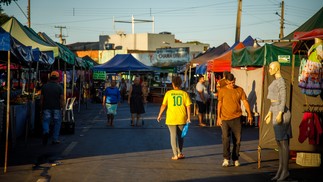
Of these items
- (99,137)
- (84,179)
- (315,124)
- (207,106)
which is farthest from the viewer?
(207,106)

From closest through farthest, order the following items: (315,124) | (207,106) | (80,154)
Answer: (315,124), (80,154), (207,106)

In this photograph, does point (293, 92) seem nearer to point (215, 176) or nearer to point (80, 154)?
point (215, 176)

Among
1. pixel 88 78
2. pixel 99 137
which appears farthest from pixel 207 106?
pixel 88 78

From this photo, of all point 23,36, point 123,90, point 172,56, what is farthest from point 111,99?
point 172,56

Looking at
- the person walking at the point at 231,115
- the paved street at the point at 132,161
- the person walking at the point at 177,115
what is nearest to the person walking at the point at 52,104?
the paved street at the point at 132,161

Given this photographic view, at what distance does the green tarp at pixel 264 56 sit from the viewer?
14135 millimetres

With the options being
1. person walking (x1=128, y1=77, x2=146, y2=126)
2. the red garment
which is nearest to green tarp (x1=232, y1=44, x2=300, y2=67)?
person walking (x1=128, y1=77, x2=146, y2=126)

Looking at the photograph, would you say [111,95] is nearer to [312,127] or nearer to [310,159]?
[310,159]

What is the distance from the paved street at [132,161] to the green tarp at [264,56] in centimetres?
236

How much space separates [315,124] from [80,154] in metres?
5.19

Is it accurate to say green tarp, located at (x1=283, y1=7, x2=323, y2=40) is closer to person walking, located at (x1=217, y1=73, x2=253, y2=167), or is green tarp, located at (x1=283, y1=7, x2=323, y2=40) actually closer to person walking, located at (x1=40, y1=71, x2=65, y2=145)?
person walking, located at (x1=217, y1=73, x2=253, y2=167)

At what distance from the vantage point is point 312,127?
928 cm

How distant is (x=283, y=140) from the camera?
8.55m

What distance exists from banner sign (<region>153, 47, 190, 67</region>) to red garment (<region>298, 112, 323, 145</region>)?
49.8 m
